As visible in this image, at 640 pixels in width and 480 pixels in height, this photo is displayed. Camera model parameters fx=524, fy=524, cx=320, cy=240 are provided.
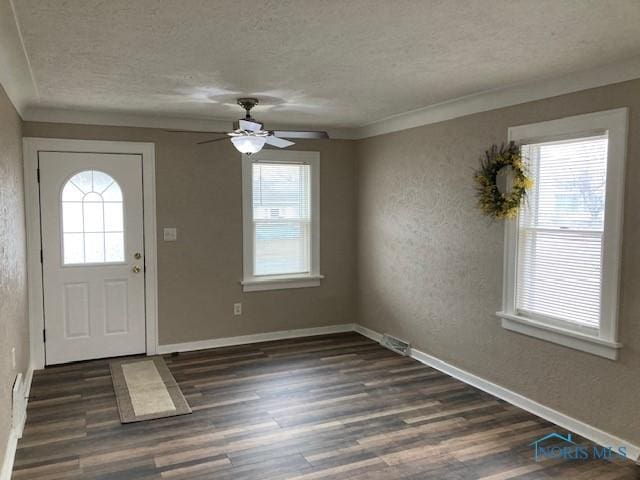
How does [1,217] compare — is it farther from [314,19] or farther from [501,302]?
[501,302]

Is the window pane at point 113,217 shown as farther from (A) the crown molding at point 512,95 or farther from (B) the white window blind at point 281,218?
(A) the crown molding at point 512,95

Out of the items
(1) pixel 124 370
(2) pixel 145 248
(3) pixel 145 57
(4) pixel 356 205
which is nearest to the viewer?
(3) pixel 145 57

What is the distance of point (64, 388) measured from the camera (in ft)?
14.1

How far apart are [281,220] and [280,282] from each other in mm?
686

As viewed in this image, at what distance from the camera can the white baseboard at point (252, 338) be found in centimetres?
538

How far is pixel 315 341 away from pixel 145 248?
2.04 m

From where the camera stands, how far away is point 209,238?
5.44 meters

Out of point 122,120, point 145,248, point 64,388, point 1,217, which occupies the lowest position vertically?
point 64,388

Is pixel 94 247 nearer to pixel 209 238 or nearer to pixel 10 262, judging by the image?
pixel 209 238

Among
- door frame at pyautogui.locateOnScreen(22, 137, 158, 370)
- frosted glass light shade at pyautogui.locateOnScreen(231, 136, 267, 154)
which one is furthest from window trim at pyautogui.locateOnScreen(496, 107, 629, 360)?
door frame at pyautogui.locateOnScreen(22, 137, 158, 370)

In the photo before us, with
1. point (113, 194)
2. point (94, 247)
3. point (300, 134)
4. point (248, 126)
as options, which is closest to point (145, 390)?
point (94, 247)

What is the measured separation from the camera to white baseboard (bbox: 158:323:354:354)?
5.38m

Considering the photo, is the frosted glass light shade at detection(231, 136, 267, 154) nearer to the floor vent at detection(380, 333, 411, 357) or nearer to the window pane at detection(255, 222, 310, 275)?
the window pane at detection(255, 222, 310, 275)

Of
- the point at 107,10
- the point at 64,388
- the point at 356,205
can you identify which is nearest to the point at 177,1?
the point at 107,10
